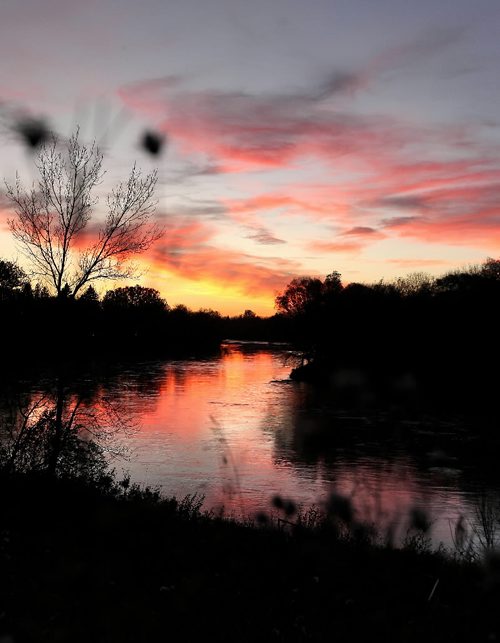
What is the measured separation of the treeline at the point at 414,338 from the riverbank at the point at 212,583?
1541 inches

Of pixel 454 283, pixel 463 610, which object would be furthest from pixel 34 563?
pixel 454 283

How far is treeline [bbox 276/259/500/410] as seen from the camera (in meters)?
56.6

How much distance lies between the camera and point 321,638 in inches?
263

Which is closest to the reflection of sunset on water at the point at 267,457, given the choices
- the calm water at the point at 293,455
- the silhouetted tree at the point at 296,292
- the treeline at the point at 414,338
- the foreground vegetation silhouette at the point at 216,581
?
the calm water at the point at 293,455

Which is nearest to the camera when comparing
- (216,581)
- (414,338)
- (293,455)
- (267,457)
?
(216,581)

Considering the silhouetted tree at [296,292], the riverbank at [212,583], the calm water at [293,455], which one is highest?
the silhouetted tree at [296,292]

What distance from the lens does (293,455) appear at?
96.1 feet

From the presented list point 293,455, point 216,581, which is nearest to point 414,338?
point 293,455

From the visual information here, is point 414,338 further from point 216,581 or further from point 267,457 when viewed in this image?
point 216,581

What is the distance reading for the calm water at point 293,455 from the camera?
68.2 feet

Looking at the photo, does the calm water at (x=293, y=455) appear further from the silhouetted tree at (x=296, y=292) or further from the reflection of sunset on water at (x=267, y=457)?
the silhouetted tree at (x=296, y=292)

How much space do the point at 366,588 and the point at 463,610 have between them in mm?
1645

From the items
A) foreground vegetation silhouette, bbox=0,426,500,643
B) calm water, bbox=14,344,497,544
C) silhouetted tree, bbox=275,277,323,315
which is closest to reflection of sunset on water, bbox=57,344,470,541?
calm water, bbox=14,344,497,544

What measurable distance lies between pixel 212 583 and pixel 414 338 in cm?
5202
